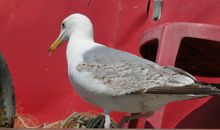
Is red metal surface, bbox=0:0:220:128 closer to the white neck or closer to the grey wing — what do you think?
the white neck

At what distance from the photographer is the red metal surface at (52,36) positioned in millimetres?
3447

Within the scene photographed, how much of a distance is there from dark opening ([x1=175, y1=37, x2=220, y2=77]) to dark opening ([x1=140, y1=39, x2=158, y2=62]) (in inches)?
3.9

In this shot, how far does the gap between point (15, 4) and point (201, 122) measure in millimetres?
1056

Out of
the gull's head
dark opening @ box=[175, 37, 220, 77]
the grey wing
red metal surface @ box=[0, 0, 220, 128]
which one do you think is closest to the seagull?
the grey wing

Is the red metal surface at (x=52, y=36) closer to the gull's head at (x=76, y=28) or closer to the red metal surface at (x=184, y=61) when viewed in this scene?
the red metal surface at (x=184, y=61)

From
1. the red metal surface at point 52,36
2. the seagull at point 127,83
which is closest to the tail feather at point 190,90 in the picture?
the seagull at point 127,83

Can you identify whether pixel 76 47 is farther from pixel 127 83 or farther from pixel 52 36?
pixel 52 36

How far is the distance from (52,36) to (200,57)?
0.85m

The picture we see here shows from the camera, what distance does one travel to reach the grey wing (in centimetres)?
248

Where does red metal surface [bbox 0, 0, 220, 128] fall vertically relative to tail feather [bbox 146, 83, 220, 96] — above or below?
below

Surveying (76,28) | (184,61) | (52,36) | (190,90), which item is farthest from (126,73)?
(52,36)

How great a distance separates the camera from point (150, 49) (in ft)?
10.4

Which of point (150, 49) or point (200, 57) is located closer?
point (200, 57)

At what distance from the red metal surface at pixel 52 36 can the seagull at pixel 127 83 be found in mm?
699
